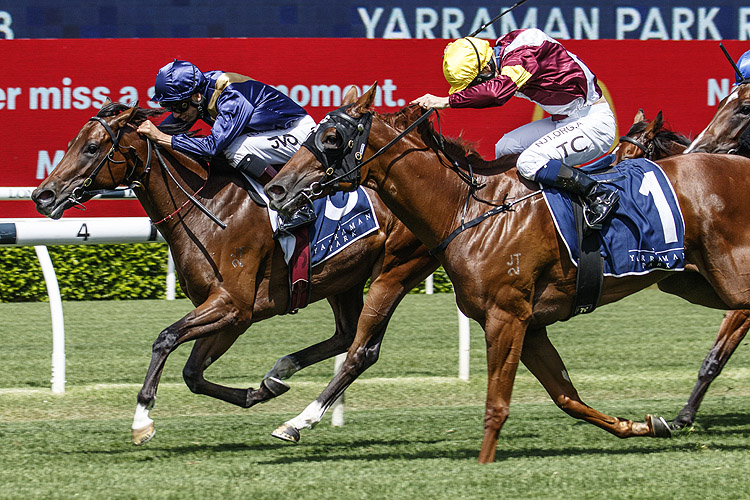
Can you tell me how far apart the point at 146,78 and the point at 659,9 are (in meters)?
6.01

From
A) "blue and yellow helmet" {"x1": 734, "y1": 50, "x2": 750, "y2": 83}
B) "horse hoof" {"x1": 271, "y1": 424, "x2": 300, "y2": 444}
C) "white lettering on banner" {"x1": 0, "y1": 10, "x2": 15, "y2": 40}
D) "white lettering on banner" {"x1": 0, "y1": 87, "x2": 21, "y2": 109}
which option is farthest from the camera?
"white lettering on banner" {"x1": 0, "y1": 10, "x2": 15, "y2": 40}

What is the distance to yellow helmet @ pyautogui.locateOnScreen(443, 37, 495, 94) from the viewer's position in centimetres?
440

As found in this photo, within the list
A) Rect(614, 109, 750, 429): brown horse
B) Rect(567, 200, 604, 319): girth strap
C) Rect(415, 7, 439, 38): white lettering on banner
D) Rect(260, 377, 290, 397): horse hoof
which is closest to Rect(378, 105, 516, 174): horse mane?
Rect(567, 200, 604, 319): girth strap

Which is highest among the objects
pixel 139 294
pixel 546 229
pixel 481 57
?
pixel 481 57

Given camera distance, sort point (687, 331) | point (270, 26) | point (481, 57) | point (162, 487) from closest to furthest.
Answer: point (162, 487) → point (481, 57) → point (687, 331) → point (270, 26)

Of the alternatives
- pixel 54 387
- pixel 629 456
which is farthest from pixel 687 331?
pixel 54 387

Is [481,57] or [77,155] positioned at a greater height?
[481,57]

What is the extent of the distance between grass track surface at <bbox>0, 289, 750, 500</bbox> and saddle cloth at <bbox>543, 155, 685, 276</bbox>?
811mm

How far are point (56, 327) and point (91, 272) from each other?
12.8ft

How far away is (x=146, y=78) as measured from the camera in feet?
33.3

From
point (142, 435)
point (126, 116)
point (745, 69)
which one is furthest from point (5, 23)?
point (745, 69)

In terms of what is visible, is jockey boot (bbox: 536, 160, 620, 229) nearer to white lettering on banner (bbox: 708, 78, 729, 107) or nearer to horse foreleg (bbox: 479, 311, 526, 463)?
horse foreleg (bbox: 479, 311, 526, 463)

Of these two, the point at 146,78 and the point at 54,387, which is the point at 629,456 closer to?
the point at 54,387

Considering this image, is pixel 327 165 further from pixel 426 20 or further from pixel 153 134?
pixel 426 20
